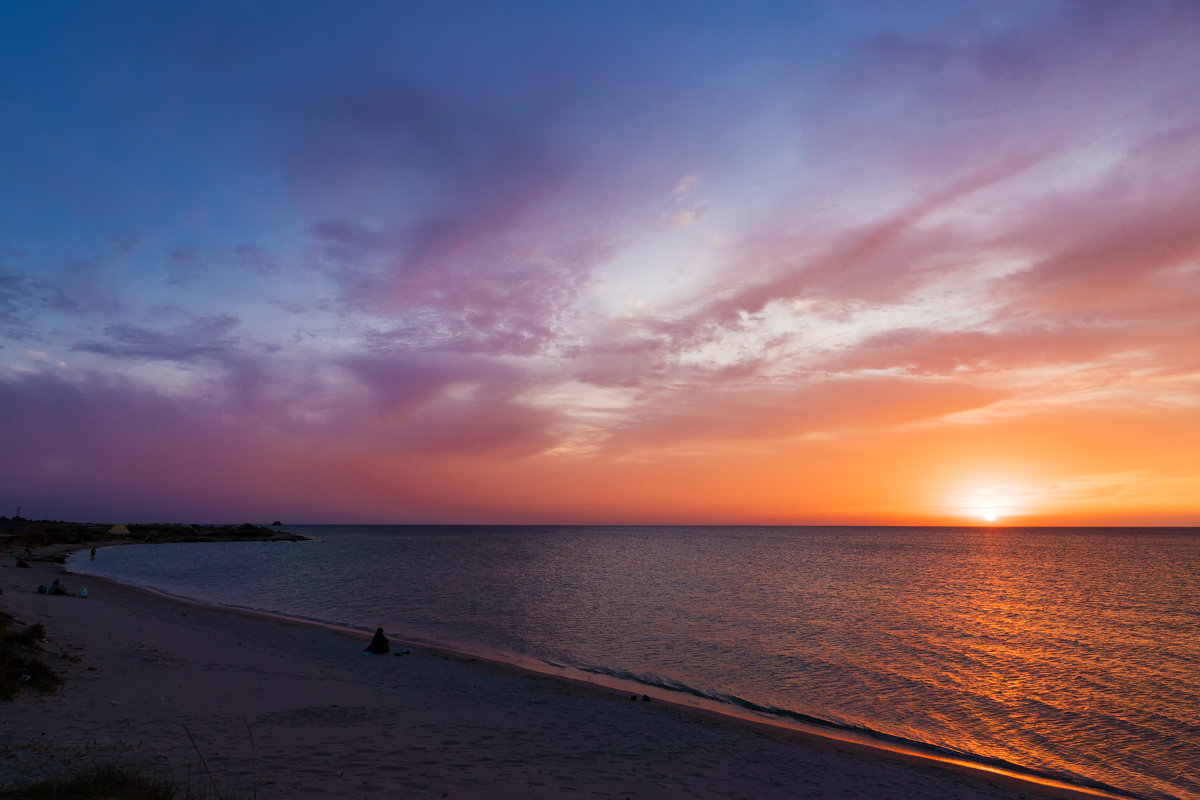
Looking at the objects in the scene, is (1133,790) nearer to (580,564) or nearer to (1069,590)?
(1069,590)

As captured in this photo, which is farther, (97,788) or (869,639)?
(869,639)

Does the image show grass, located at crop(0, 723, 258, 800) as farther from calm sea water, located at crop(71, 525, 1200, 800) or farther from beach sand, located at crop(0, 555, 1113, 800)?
calm sea water, located at crop(71, 525, 1200, 800)

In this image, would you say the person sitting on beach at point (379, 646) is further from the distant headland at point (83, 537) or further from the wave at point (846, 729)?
the distant headland at point (83, 537)

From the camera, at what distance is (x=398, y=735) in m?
15.0

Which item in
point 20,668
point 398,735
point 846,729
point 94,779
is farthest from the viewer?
point 846,729

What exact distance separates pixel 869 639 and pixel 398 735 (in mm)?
26960

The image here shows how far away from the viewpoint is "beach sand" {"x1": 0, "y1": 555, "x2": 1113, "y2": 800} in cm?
1172

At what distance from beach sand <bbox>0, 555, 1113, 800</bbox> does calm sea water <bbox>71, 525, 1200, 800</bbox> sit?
429cm

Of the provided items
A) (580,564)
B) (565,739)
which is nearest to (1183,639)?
(565,739)

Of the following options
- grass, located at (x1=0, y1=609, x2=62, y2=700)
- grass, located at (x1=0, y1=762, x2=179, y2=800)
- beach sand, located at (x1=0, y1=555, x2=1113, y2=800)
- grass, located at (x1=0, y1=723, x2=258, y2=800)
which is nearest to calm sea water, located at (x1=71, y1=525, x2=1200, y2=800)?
beach sand, located at (x1=0, y1=555, x2=1113, y2=800)

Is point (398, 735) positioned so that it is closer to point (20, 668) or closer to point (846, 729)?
point (20, 668)

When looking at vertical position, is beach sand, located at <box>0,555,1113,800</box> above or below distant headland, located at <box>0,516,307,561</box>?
above

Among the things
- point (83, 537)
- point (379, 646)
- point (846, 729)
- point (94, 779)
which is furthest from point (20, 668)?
point (83, 537)

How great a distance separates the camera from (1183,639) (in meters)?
35.4
